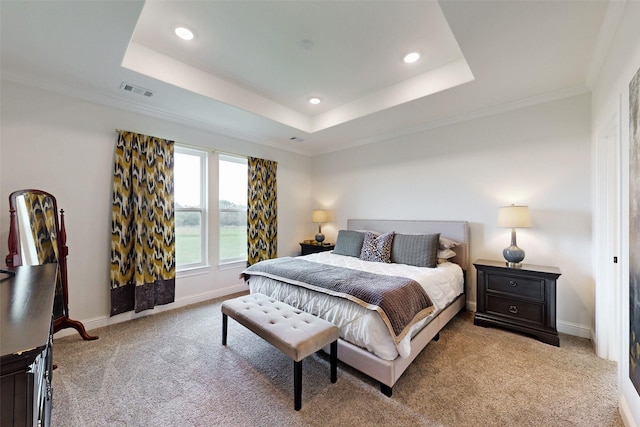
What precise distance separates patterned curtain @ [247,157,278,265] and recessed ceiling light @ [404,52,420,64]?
2692mm

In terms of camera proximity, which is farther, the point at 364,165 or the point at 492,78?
the point at 364,165

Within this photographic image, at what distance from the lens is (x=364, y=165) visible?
4.50 metres

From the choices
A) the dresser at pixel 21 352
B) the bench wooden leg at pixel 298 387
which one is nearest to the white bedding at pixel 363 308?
the bench wooden leg at pixel 298 387

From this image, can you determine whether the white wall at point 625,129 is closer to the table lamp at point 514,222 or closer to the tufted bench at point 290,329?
the table lamp at point 514,222

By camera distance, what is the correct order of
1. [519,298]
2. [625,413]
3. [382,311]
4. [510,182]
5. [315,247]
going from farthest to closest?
[315,247]
[510,182]
[519,298]
[382,311]
[625,413]

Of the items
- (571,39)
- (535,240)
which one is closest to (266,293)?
(535,240)

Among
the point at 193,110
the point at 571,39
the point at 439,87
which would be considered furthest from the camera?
the point at 193,110

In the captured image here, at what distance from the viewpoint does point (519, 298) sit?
269 centimetres

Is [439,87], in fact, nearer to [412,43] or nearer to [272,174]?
[412,43]

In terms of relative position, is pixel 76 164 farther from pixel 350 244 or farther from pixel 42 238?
pixel 350 244

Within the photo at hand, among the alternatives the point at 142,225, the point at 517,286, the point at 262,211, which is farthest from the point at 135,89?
the point at 517,286

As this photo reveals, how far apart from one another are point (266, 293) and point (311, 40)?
257 cm

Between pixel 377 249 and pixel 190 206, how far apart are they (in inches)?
108

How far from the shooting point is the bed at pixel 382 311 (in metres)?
1.86
